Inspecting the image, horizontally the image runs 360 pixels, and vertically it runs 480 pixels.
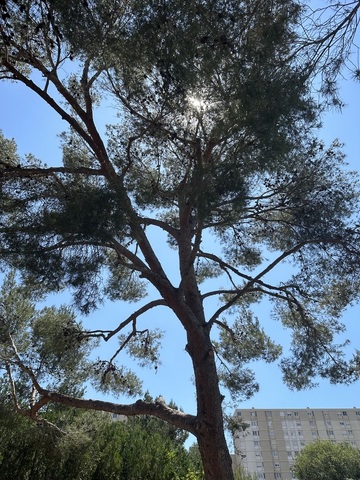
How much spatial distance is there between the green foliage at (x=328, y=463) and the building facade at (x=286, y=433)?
53.2 feet

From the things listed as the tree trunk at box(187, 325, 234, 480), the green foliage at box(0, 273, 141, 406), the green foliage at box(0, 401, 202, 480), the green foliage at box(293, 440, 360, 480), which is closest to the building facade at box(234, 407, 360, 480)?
the green foliage at box(293, 440, 360, 480)

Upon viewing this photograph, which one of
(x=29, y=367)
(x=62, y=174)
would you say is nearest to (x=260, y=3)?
(x=62, y=174)

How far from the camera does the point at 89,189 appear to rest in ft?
12.8

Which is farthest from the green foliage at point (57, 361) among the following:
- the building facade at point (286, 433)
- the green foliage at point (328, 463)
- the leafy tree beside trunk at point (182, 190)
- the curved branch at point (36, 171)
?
Answer: the building facade at point (286, 433)

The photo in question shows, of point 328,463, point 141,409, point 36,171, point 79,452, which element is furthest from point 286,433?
point 36,171

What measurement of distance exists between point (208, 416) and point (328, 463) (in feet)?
69.0

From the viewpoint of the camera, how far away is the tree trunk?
326 cm

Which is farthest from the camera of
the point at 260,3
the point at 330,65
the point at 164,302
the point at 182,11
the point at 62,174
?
the point at 62,174

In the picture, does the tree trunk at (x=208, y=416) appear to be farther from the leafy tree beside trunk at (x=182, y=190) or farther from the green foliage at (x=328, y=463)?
the green foliage at (x=328, y=463)

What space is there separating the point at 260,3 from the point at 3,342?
5.02 metres

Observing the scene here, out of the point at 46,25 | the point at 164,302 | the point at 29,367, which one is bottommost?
the point at 29,367

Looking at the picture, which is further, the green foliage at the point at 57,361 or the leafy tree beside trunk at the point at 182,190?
the green foliage at the point at 57,361

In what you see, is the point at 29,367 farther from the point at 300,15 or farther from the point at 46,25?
the point at 300,15

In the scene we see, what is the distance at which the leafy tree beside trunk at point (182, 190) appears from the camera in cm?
357
